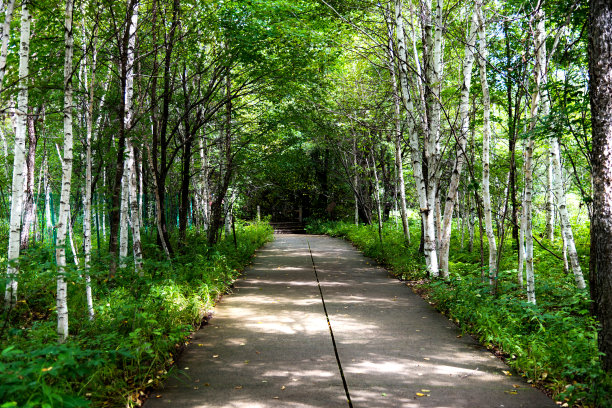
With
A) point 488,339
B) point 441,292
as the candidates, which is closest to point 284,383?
point 488,339

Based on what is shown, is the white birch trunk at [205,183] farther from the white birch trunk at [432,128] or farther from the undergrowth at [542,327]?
the undergrowth at [542,327]

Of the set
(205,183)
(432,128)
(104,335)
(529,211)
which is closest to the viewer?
(104,335)

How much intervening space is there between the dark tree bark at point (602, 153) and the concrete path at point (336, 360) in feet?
2.99

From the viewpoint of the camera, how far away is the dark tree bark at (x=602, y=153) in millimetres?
3342

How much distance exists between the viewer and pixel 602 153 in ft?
11.2

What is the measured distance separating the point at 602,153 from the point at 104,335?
466 cm

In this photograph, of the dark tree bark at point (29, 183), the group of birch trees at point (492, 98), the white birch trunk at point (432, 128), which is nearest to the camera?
the group of birch trees at point (492, 98)

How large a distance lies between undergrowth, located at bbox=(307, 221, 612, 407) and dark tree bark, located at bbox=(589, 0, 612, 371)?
0.33 metres

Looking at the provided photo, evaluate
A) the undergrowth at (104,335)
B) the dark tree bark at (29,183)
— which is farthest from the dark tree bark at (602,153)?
the dark tree bark at (29,183)

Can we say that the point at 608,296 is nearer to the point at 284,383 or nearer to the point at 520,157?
the point at 284,383

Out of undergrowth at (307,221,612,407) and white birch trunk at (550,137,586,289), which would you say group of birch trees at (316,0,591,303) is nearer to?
white birch trunk at (550,137,586,289)

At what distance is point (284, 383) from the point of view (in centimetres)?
374

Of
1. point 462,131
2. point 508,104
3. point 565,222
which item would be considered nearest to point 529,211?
point 565,222

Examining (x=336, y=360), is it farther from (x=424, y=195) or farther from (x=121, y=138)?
(x=424, y=195)
